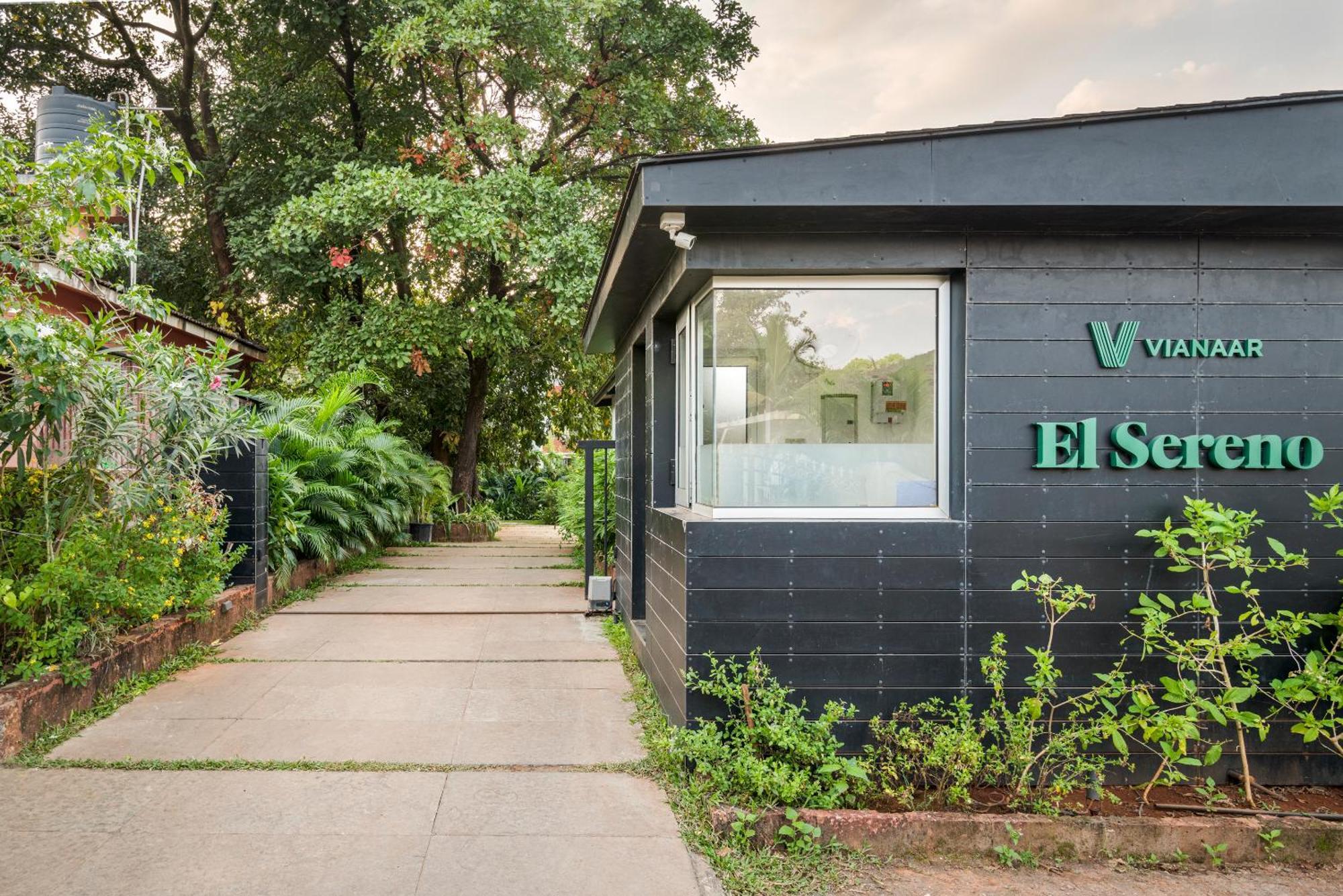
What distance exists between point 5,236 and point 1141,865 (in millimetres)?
6003

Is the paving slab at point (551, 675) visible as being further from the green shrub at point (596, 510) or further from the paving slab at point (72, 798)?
the green shrub at point (596, 510)

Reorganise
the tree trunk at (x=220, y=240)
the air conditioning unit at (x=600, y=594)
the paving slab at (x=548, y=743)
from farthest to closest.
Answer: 1. the tree trunk at (x=220, y=240)
2. the air conditioning unit at (x=600, y=594)
3. the paving slab at (x=548, y=743)

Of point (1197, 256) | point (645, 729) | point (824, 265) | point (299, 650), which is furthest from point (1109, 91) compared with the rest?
point (299, 650)

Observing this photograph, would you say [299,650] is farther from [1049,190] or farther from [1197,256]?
[1197,256]

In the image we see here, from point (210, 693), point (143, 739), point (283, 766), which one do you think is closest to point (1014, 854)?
point (283, 766)

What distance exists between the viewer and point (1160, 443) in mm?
3848

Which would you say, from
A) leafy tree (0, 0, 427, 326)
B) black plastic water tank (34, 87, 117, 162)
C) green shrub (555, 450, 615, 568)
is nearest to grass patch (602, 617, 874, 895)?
green shrub (555, 450, 615, 568)

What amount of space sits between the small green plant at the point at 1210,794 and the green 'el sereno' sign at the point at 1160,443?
1.38 m

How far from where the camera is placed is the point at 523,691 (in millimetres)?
5441

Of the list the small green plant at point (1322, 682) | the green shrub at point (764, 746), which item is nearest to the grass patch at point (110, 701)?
the green shrub at point (764, 746)

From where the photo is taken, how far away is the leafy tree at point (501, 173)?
10648 millimetres

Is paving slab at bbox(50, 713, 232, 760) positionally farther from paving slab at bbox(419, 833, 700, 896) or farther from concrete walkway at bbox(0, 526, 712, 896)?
paving slab at bbox(419, 833, 700, 896)

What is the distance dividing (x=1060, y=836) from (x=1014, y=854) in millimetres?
212

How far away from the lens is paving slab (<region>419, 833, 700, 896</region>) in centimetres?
298
